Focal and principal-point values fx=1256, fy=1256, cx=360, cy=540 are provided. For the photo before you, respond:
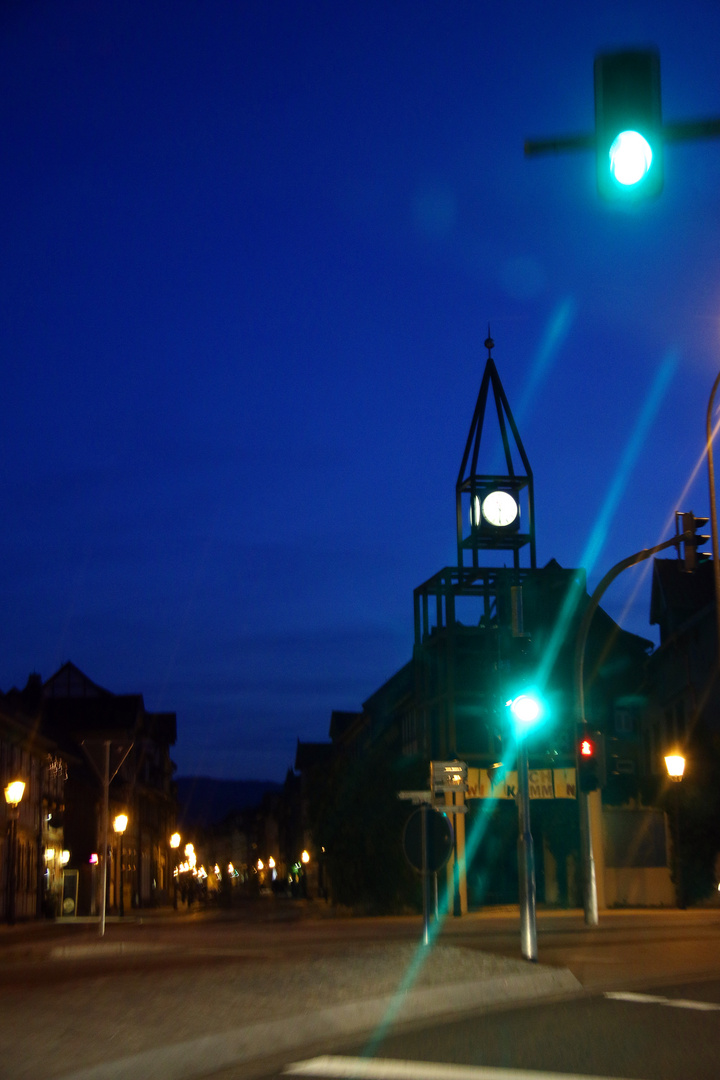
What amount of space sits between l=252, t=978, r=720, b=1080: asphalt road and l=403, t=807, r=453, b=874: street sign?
5.67m

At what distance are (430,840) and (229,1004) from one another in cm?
700

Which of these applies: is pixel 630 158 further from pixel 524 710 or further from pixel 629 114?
pixel 524 710

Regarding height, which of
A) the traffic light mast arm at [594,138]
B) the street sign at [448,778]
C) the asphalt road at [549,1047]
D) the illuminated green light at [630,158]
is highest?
the traffic light mast arm at [594,138]

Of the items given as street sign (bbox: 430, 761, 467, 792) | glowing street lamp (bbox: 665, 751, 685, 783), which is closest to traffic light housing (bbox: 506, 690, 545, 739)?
street sign (bbox: 430, 761, 467, 792)

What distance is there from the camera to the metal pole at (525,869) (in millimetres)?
15430

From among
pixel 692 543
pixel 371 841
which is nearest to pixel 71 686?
pixel 371 841

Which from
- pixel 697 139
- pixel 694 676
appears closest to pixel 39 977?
pixel 697 139

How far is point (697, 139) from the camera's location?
7070 mm

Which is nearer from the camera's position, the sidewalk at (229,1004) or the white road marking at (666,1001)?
the sidewalk at (229,1004)

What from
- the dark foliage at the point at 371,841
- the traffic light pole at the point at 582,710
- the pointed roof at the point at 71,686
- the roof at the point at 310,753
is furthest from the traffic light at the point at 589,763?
the roof at the point at 310,753

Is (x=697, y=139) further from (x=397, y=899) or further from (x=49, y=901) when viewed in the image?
(x=49, y=901)

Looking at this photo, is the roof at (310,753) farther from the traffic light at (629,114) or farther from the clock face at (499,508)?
the traffic light at (629,114)

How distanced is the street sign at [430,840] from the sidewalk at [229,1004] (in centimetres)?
118

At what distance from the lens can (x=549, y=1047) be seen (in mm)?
9484
